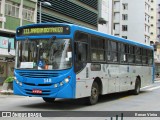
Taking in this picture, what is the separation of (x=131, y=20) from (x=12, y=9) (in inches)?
2186

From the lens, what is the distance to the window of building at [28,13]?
39.2 m

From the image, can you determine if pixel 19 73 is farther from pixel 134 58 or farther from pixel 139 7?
pixel 139 7

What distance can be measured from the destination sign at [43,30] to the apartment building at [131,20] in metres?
74.9

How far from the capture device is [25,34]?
13.9 meters

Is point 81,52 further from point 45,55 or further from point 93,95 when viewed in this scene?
point 93,95

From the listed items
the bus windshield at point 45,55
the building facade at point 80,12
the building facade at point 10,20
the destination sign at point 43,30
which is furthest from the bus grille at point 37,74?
the building facade at point 80,12

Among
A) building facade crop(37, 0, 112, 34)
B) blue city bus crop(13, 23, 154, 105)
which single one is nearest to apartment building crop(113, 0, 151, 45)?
building facade crop(37, 0, 112, 34)

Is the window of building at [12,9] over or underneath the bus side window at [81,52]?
over

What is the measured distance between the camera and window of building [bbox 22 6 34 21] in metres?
39.2

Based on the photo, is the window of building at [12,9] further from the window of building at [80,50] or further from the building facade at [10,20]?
the window of building at [80,50]

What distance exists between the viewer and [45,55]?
1318cm

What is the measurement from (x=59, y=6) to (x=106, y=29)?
892 inches

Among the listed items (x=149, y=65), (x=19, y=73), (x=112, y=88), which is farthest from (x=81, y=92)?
(x=149, y=65)

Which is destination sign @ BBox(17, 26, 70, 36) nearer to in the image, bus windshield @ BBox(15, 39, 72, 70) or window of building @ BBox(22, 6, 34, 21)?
bus windshield @ BBox(15, 39, 72, 70)
